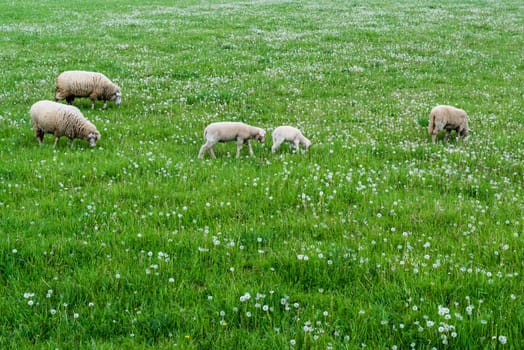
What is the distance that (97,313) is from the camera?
5.12 m

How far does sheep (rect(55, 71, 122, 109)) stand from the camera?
629 inches

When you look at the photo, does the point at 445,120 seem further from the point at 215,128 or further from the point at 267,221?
the point at 267,221

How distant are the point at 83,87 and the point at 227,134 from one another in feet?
24.0

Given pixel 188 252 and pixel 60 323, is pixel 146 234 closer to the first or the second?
pixel 188 252

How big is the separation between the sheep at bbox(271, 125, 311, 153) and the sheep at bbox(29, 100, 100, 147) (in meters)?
4.50

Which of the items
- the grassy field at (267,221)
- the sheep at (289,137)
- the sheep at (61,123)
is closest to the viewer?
the grassy field at (267,221)

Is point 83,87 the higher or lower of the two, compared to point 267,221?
higher

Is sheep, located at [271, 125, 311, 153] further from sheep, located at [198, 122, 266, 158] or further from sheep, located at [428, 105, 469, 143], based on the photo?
sheep, located at [428, 105, 469, 143]

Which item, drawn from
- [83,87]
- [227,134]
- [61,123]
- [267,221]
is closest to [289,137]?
[227,134]

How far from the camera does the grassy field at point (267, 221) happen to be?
194 inches

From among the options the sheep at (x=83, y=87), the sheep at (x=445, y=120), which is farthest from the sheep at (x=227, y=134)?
the sheep at (x=83, y=87)

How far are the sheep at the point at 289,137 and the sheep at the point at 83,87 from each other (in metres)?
7.35

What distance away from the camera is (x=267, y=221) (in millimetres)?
7520

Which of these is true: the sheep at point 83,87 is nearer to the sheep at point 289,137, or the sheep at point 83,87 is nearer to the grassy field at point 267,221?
the grassy field at point 267,221
